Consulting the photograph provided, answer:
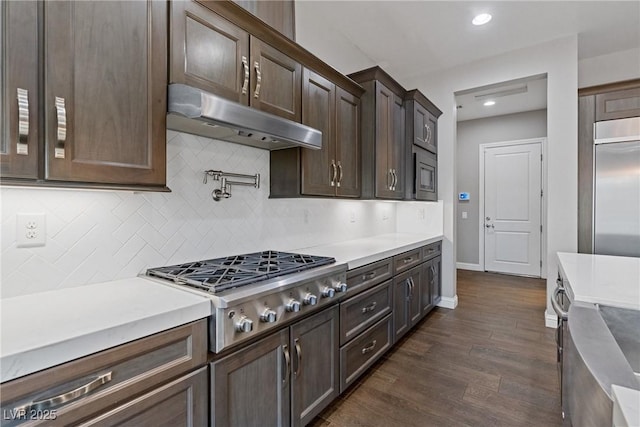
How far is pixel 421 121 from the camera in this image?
351 centimetres

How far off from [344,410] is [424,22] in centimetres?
346

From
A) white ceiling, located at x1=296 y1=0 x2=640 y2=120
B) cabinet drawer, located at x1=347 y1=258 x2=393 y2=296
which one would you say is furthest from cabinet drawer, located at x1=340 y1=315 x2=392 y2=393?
white ceiling, located at x1=296 y1=0 x2=640 y2=120

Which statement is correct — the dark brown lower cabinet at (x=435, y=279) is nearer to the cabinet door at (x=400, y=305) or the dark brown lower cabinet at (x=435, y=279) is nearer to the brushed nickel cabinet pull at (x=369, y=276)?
the cabinet door at (x=400, y=305)

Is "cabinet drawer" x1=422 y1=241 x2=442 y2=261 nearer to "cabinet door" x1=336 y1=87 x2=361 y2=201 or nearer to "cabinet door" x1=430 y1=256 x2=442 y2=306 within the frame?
"cabinet door" x1=430 y1=256 x2=442 y2=306

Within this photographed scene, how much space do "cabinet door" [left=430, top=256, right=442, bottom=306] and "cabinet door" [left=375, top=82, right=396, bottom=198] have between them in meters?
1.18

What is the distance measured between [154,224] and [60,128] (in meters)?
0.67

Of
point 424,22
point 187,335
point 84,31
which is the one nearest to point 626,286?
point 187,335

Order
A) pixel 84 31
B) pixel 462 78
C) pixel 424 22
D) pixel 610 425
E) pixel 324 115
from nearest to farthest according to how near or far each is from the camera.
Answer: pixel 610 425 < pixel 84 31 < pixel 324 115 < pixel 424 22 < pixel 462 78

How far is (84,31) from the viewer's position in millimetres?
1115

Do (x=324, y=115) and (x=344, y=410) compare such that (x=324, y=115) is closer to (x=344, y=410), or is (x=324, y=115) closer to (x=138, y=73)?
(x=138, y=73)

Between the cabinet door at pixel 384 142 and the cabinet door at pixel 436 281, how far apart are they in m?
1.18

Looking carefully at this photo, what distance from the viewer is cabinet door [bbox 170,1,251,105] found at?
4.62 feet

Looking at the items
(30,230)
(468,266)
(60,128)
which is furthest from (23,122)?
Result: (468,266)

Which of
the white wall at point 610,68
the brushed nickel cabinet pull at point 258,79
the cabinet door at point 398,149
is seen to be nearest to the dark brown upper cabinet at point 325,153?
the brushed nickel cabinet pull at point 258,79
